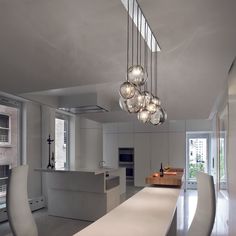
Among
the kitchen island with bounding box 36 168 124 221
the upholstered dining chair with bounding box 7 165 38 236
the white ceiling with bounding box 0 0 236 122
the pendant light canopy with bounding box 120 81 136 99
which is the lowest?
the kitchen island with bounding box 36 168 124 221

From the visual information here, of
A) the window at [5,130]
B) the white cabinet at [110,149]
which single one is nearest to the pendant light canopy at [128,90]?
the window at [5,130]

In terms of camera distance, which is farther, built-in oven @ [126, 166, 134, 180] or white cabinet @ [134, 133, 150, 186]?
built-in oven @ [126, 166, 134, 180]

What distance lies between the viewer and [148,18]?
205 centimetres

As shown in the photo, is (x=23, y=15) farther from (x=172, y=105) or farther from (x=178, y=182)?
(x=172, y=105)

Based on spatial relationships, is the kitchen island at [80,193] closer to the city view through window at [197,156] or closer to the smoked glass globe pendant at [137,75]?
the smoked glass globe pendant at [137,75]

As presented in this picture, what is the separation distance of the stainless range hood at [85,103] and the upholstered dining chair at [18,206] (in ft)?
11.0

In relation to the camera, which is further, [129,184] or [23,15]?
[129,184]

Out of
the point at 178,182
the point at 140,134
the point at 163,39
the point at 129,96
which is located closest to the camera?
the point at 163,39

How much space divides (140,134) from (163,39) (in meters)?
7.72

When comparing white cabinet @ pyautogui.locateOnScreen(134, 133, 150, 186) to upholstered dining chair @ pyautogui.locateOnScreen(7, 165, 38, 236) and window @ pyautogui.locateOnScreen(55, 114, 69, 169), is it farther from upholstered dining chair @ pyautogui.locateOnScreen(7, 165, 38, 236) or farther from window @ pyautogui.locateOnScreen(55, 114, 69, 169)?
upholstered dining chair @ pyautogui.locateOnScreen(7, 165, 38, 236)

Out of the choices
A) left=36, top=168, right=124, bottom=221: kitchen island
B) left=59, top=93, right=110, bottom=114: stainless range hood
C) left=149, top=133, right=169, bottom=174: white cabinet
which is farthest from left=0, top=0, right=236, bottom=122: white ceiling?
left=149, top=133, right=169, bottom=174: white cabinet

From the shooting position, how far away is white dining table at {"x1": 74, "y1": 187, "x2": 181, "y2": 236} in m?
1.90

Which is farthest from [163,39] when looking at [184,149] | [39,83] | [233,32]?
[184,149]

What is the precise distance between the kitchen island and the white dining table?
247 cm
